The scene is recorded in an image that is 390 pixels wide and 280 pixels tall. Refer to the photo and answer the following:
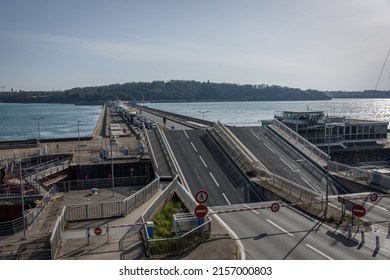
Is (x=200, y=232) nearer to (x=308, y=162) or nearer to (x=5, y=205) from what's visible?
(x=5, y=205)

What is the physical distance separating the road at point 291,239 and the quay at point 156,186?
3.29 feet

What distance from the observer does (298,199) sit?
79.5 ft

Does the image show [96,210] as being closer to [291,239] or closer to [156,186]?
[156,186]

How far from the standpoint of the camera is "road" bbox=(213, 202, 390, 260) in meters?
15.8

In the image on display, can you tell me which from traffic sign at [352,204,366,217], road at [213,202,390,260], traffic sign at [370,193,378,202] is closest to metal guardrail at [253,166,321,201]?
road at [213,202,390,260]

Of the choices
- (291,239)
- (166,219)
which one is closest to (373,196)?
(291,239)

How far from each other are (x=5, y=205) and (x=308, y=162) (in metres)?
25.8

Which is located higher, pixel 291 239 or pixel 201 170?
pixel 201 170

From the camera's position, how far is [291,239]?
17703 millimetres

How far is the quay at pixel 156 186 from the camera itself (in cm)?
1652

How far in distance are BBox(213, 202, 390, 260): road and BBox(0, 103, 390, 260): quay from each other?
39.4 inches

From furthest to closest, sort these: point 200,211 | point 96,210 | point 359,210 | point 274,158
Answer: point 274,158 → point 96,210 → point 359,210 → point 200,211

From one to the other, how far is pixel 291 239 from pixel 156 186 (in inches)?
481

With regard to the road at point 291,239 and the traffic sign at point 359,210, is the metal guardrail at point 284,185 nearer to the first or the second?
the road at point 291,239
